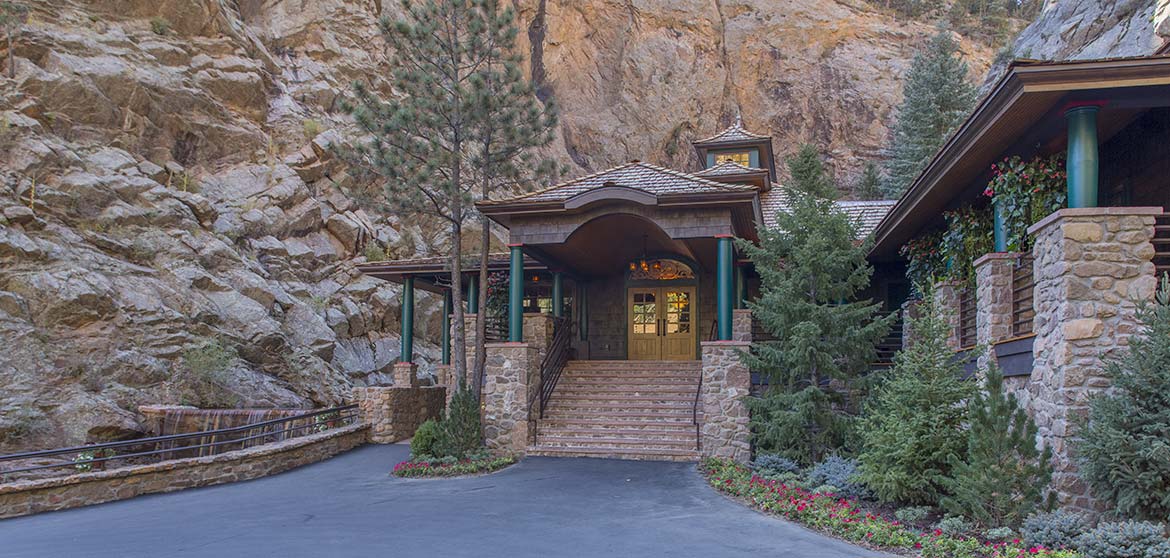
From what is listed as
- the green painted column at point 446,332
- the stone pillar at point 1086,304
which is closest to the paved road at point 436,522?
the stone pillar at point 1086,304

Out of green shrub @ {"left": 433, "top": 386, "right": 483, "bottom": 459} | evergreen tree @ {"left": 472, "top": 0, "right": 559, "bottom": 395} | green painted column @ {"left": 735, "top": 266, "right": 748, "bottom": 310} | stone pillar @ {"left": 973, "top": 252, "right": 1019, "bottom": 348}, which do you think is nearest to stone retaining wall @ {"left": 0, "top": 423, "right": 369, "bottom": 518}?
green shrub @ {"left": 433, "top": 386, "right": 483, "bottom": 459}

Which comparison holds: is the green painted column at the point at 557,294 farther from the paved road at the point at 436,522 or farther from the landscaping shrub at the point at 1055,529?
the landscaping shrub at the point at 1055,529

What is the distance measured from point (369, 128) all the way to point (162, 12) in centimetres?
1856

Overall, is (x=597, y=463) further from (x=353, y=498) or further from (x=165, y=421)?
(x=165, y=421)

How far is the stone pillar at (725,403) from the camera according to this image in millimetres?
11367

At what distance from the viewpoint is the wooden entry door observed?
17219mm

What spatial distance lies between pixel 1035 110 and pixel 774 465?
18.4 ft

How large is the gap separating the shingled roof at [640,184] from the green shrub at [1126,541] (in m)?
7.40

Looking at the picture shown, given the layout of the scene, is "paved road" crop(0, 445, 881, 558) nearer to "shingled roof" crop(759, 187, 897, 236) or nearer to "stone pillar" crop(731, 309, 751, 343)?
"stone pillar" crop(731, 309, 751, 343)

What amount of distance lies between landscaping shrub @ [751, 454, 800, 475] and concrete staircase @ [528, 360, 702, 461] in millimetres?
1754

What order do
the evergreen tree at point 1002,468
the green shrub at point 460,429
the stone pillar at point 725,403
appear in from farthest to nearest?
the green shrub at point 460,429
the stone pillar at point 725,403
the evergreen tree at point 1002,468

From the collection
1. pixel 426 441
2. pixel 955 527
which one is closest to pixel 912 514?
pixel 955 527

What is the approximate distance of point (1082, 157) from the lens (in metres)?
6.74

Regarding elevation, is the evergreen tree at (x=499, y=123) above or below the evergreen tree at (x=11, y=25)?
below
